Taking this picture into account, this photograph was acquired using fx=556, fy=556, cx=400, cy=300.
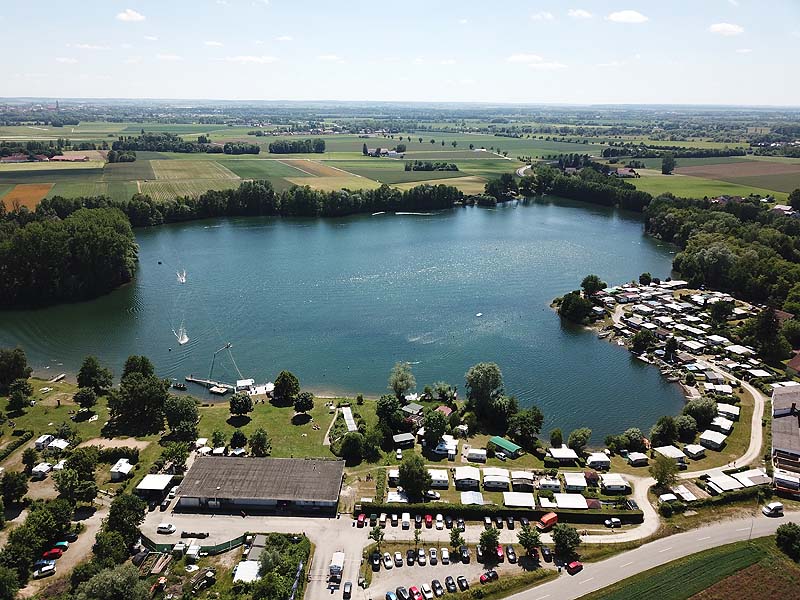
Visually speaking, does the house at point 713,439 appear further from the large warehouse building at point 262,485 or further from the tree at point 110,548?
the tree at point 110,548

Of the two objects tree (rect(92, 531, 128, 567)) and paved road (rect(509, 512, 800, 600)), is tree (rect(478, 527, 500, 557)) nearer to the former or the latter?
paved road (rect(509, 512, 800, 600))

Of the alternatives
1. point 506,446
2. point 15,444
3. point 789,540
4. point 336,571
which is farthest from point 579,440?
point 15,444

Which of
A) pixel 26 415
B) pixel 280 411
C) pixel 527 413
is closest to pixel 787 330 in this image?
pixel 527 413

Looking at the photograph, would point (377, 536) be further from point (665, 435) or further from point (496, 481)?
point (665, 435)

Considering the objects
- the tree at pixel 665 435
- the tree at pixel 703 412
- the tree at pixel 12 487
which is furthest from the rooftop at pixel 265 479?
the tree at pixel 703 412

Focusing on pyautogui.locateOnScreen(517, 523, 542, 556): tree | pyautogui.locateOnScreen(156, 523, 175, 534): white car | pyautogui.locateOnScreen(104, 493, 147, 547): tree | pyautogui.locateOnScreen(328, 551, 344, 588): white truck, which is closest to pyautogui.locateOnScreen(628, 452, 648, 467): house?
pyautogui.locateOnScreen(517, 523, 542, 556): tree
